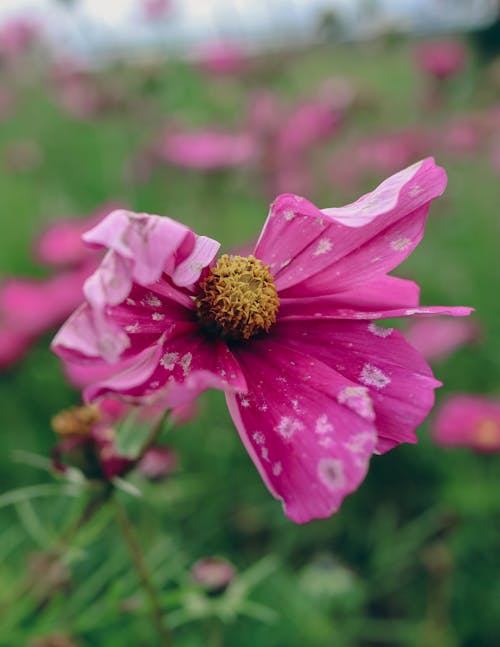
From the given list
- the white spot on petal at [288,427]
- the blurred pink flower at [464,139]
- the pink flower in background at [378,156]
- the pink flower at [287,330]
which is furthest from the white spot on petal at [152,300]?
the blurred pink flower at [464,139]

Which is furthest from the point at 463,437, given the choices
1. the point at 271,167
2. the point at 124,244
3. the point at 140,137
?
the point at 140,137

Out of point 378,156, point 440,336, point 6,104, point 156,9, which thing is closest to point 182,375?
point 440,336

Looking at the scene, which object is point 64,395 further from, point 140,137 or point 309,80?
point 309,80

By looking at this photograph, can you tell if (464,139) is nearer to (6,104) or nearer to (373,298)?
(373,298)

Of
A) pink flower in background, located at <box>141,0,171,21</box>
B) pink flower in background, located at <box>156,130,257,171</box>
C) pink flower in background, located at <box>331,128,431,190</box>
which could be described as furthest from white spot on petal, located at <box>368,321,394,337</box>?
pink flower in background, located at <box>141,0,171,21</box>

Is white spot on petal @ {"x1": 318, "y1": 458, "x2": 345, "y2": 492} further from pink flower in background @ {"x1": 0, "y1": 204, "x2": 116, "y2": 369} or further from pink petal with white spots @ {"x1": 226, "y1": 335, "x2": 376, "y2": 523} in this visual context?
pink flower in background @ {"x1": 0, "y1": 204, "x2": 116, "y2": 369}
